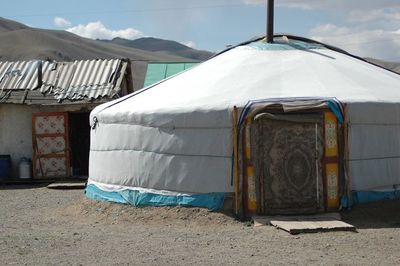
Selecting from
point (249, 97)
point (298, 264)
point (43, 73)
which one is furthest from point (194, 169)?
point (43, 73)

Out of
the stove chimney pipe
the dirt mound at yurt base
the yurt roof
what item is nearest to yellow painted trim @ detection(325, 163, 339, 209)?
the yurt roof

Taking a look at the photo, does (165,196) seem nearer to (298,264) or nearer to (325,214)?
(325,214)

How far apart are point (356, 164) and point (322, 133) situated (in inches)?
25.4

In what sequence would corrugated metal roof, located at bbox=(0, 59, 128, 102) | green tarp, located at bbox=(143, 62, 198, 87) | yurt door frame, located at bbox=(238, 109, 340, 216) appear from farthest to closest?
green tarp, located at bbox=(143, 62, 198, 87) < corrugated metal roof, located at bbox=(0, 59, 128, 102) < yurt door frame, located at bbox=(238, 109, 340, 216)

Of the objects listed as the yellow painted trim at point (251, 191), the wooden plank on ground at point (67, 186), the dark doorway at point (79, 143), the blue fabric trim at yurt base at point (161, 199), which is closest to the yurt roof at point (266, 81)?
the yellow painted trim at point (251, 191)

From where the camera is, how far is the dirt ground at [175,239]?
6.13 m

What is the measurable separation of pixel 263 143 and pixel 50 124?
25.3ft

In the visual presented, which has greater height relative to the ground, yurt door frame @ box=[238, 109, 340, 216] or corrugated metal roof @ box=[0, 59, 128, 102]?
corrugated metal roof @ box=[0, 59, 128, 102]

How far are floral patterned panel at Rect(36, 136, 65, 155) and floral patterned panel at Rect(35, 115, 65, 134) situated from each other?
156 millimetres

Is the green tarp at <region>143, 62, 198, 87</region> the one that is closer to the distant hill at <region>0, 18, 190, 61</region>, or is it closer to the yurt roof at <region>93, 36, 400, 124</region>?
the yurt roof at <region>93, 36, 400, 124</region>

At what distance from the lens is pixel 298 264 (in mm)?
5863

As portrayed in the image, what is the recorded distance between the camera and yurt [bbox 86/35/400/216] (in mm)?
8227

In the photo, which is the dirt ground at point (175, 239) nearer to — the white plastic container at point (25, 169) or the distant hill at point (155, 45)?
the white plastic container at point (25, 169)

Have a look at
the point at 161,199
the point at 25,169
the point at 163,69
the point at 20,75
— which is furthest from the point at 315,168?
the point at 163,69
